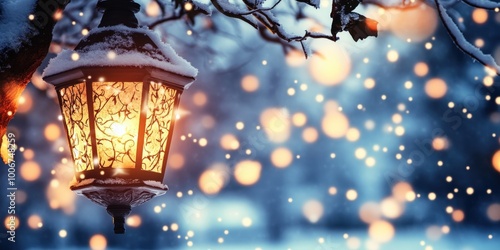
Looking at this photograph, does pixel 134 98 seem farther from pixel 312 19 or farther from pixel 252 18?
pixel 312 19

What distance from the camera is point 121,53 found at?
6.18 feet

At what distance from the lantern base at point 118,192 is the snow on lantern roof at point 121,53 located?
340 millimetres

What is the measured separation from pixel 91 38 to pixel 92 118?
26 centimetres

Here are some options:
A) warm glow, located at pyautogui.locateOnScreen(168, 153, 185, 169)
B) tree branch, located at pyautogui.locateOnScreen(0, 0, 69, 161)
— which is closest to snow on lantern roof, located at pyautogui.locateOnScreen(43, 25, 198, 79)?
tree branch, located at pyautogui.locateOnScreen(0, 0, 69, 161)

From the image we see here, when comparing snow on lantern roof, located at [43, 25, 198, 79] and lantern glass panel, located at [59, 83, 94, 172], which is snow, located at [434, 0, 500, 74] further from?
lantern glass panel, located at [59, 83, 94, 172]

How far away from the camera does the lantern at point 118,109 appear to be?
1858mm

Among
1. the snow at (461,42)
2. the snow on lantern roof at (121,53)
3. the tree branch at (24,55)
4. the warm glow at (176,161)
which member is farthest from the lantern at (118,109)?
the warm glow at (176,161)

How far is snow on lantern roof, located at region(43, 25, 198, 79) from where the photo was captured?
1.86 meters

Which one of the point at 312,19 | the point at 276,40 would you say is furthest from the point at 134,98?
the point at 312,19

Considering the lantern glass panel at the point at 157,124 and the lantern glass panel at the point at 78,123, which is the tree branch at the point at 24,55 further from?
the lantern glass panel at the point at 157,124

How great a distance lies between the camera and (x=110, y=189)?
6.06 feet

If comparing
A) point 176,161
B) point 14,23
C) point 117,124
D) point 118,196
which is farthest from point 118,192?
point 176,161

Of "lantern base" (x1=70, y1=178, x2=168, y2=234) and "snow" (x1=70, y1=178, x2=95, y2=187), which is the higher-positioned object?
"snow" (x1=70, y1=178, x2=95, y2=187)

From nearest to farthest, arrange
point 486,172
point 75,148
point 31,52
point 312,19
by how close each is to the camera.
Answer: point 31,52
point 75,148
point 312,19
point 486,172
